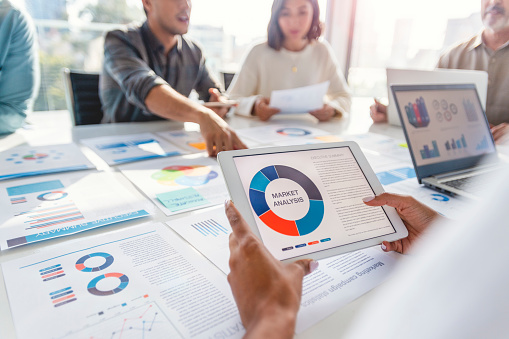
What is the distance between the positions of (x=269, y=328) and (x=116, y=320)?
20cm

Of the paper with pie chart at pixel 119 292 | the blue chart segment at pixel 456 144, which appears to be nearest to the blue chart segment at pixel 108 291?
the paper with pie chart at pixel 119 292

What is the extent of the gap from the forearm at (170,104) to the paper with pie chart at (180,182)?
184 mm

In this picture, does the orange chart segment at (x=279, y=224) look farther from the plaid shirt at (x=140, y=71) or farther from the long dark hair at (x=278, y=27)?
the long dark hair at (x=278, y=27)

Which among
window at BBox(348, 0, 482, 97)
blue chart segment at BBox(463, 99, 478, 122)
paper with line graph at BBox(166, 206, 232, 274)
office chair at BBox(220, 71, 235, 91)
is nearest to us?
paper with line graph at BBox(166, 206, 232, 274)

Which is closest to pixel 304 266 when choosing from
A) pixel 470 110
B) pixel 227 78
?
pixel 470 110

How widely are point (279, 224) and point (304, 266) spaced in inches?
3.1

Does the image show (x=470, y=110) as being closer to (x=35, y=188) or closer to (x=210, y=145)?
(x=210, y=145)

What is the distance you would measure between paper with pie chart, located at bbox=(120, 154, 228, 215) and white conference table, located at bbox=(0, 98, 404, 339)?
45 millimetres

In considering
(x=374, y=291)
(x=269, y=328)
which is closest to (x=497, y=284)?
(x=269, y=328)

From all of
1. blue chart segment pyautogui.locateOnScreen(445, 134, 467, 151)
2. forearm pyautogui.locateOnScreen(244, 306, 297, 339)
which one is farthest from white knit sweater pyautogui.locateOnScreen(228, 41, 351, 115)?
forearm pyautogui.locateOnScreen(244, 306, 297, 339)

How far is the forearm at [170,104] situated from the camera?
1.13 m

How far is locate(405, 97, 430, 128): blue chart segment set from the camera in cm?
88

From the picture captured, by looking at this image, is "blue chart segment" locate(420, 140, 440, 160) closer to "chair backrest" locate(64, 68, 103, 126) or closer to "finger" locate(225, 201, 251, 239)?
"finger" locate(225, 201, 251, 239)

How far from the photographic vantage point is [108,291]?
1.45 ft
